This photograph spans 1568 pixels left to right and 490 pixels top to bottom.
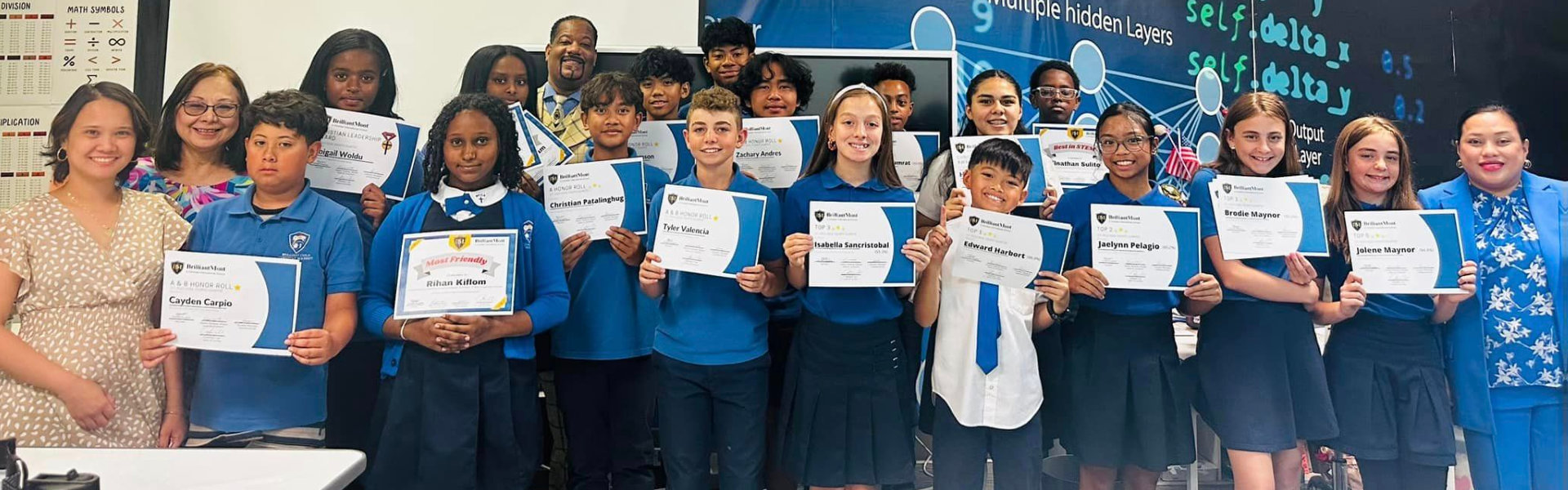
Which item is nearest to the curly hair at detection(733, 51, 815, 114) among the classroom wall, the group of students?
the group of students

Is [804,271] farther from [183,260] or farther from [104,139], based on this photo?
[104,139]

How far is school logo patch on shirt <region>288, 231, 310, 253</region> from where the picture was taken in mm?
2727

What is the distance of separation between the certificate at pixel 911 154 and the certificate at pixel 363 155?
177 centimetres

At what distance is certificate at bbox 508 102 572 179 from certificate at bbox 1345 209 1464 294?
107 inches

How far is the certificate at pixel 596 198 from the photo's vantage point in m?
2.88

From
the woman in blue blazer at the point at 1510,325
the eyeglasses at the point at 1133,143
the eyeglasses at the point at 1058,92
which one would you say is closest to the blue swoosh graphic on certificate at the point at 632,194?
the eyeglasses at the point at 1133,143

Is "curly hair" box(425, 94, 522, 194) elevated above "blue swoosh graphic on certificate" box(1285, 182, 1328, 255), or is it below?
above

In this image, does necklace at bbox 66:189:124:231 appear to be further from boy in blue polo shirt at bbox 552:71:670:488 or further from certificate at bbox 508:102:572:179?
boy in blue polo shirt at bbox 552:71:670:488

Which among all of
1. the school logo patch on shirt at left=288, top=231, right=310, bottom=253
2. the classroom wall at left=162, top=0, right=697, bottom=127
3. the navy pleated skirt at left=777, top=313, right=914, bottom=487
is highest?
the classroom wall at left=162, top=0, right=697, bottom=127

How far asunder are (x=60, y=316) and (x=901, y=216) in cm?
261

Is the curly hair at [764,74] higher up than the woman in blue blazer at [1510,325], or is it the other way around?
the curly hair at [764,74]

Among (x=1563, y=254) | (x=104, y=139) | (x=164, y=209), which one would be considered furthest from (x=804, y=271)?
(x=1563, y=254)

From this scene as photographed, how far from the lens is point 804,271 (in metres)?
2.72

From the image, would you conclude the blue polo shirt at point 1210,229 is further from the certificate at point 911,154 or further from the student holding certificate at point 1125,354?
the certificate at point 911,154
